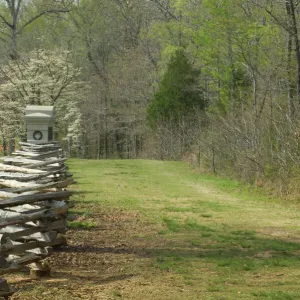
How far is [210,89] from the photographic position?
37.0 meters

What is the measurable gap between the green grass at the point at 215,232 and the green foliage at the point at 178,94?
1361cm

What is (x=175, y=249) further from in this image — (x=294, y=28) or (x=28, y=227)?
(x=294, y=28)

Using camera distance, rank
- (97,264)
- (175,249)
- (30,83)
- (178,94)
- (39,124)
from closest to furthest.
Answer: (97,264) → (175,249) → (39,124) → (30,83) → (178,94)

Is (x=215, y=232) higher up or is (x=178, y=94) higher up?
(x=178, y=94)

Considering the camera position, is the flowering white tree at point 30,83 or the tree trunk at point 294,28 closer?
the tree trunk at point 294,28

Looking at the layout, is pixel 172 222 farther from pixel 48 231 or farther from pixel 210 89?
pixel 210 89

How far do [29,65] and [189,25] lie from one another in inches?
497

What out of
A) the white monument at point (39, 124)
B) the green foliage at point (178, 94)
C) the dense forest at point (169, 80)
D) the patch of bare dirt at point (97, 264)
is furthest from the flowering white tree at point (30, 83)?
the patch of bare dirt at point (97, 264)

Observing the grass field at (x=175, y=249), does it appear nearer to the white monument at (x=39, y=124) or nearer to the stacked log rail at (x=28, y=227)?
the stacked log rail at (x=28, y=227)

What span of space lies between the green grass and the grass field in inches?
0.5

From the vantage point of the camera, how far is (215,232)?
1026 cm

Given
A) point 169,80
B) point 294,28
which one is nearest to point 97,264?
point 294,28

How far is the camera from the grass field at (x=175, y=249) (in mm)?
6574

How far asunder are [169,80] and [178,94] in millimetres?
1078
